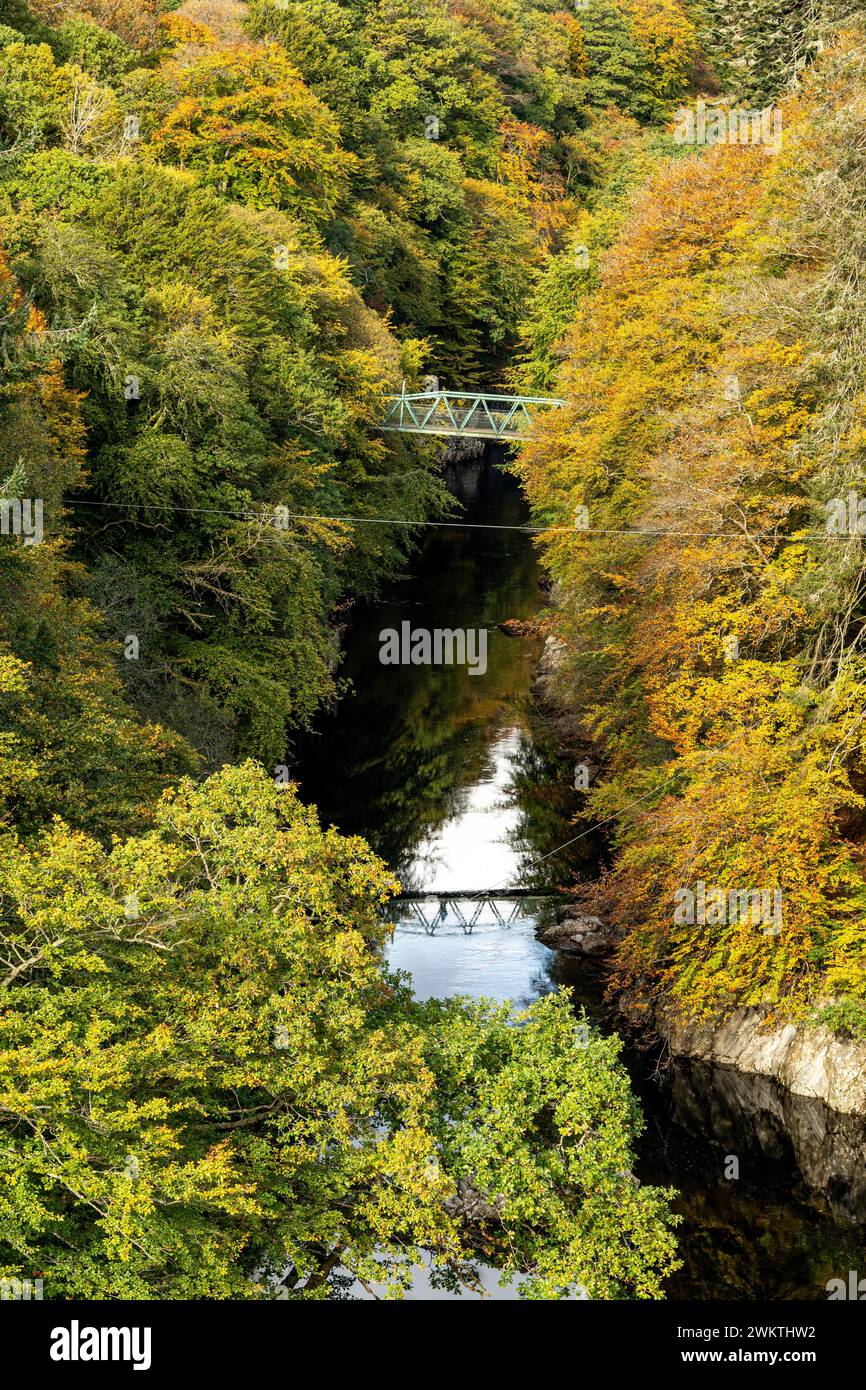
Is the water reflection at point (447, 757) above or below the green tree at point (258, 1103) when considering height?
above

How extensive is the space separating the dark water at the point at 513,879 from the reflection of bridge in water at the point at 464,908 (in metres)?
0.05

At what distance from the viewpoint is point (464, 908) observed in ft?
83.7

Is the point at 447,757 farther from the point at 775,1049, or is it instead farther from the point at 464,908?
the point at 775,1049

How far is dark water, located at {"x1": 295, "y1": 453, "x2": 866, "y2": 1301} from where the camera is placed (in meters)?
17.0

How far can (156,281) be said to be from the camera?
95.7 feet

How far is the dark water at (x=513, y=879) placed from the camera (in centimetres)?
1697

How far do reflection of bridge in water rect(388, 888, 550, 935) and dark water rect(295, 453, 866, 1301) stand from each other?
5 cm

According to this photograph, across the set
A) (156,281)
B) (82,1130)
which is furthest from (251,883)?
(156,281)

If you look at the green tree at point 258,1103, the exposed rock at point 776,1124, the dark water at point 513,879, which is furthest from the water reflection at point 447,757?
the green tree at point 258,1103

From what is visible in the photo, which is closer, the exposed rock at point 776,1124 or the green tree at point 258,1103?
the green tree at point 258,1103

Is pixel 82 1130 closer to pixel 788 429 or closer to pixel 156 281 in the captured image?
pixel 788 429

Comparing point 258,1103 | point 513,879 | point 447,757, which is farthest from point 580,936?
point 258,1103

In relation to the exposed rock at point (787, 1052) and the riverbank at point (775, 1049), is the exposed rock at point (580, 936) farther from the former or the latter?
the exposed rock at point (787, 1052)

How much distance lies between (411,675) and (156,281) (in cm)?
1433
